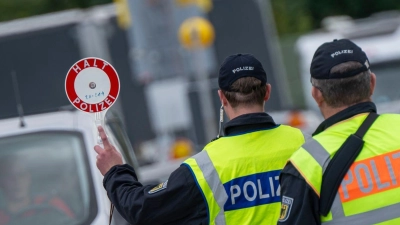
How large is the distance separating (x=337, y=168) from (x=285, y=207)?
0.75 ft

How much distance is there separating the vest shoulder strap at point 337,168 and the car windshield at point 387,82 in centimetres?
1032

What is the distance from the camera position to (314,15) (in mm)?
36531

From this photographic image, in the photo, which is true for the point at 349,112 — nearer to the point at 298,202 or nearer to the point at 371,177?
the point at 371,177

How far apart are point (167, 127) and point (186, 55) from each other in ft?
8.25

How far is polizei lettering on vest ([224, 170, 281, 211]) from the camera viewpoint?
12.2ft

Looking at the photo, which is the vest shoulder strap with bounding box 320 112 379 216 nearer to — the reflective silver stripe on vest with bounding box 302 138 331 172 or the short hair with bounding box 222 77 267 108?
the reflective silver stripe on vest with bounding box 302 138 331 172

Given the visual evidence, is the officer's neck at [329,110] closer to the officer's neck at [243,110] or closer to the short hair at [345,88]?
the short hair at [345,88]

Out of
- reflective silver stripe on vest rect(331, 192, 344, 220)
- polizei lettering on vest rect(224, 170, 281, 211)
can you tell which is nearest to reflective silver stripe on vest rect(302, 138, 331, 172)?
reflective silver stripe on vest rect(331, 192, 344, 220)

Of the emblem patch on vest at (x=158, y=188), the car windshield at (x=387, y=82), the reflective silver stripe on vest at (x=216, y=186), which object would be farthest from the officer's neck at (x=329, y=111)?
the car windshield at (x=387, y=82)

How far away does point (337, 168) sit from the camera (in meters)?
3.36

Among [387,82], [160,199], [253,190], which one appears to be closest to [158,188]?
[160,199]

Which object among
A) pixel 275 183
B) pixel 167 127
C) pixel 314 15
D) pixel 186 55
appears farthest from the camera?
pixel 314 15

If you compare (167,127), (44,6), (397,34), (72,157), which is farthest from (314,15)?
(72,157)

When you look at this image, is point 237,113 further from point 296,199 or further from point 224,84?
point 296,199
